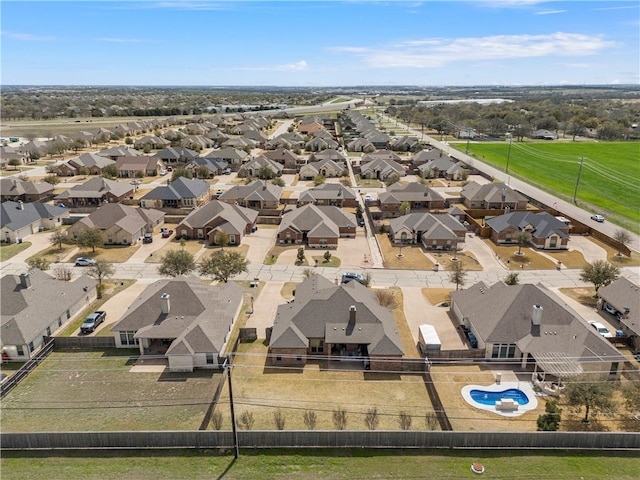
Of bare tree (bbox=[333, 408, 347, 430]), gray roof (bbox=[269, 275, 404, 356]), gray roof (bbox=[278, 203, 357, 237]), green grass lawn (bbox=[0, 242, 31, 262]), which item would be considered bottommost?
bare tree (bbox=[333, 408, 347, 430])

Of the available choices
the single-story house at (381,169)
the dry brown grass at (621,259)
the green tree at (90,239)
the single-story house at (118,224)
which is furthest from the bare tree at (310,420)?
the single-story house at (381,169)

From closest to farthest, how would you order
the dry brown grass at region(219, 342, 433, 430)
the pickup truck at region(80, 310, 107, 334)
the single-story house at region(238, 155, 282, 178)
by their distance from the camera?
the dry brown grass at region(219, 342, 433, 430)
the pickup truck at region(80, 310, 107, 334)
the single-story house at region(238, 155, 282, 178)

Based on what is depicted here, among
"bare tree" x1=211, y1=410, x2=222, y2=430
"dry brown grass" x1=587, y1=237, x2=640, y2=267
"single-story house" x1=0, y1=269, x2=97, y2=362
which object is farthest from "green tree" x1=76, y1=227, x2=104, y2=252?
"dry brown grass" x1=587, y1=237, x2=640, y2=267

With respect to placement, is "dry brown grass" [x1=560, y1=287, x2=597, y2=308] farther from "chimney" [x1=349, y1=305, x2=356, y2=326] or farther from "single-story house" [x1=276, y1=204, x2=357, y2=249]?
"single-story house" [x1=276, y1=204, x2=357, y2=249]

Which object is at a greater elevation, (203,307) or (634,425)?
(203,307)

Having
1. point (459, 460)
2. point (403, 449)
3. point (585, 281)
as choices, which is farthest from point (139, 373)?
point (585, 281)

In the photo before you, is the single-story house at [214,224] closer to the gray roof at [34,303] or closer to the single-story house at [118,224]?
the single-story house at [118,224]

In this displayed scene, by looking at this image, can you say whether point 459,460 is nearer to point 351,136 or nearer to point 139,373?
point 139,373
